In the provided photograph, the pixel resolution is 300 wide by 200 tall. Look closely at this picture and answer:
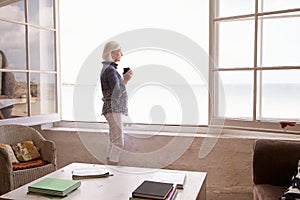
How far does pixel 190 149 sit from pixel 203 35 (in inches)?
44.4

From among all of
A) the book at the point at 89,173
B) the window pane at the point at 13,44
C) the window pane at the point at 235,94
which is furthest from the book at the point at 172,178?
the window pane at the point at 13,44

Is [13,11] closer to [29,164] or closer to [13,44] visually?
[13,44]

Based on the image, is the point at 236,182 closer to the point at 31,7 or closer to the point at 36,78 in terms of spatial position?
the point at 36,78

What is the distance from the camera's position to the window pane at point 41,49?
3.08m

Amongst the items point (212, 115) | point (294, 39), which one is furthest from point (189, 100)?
point (294, 39)

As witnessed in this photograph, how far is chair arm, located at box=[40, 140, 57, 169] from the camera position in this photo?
265 centimetres

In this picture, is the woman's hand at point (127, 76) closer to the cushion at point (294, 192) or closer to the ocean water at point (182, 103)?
the ocean water at point (182, 103)

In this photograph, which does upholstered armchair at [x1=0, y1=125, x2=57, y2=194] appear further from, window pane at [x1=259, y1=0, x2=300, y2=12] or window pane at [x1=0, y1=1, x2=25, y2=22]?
window pane at [x1=259, y1=0, x2=300, y2=12]

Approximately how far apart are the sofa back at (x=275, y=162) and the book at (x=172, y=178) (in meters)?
0.52

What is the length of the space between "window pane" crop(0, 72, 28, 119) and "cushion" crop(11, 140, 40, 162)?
0.34 m

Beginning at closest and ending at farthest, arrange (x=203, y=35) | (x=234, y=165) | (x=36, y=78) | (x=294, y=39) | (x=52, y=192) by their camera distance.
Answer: (x=52, y=192), (x=294, y=39), (x=234, y=165), (x=203, y=35), (x=36, y=78)

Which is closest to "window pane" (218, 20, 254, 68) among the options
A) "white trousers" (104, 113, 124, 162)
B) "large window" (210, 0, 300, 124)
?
"large window" (210, 0, 300, 124)

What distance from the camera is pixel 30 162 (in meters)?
2.59

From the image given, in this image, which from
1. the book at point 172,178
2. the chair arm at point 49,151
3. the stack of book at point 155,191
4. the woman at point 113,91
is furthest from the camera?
the woman at point 113,91
